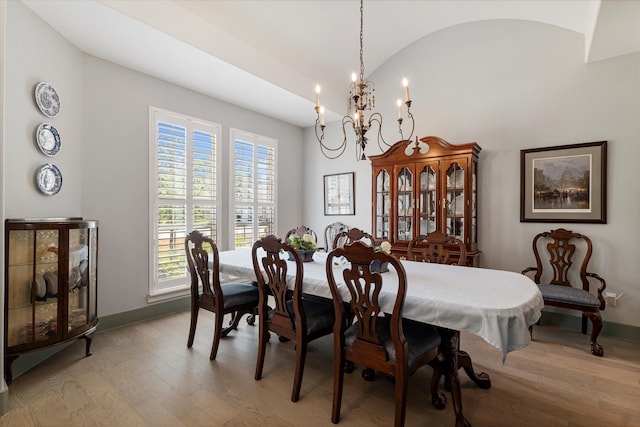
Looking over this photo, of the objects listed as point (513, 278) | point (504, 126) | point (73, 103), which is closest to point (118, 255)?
point (73, 103)

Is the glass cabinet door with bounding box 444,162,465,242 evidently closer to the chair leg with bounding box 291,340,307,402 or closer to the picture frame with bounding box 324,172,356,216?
the picture frame with bounding box 324,172,356,216

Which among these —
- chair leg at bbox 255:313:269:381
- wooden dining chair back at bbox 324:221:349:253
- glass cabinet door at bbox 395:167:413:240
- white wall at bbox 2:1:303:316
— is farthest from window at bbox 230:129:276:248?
chair leg at bbox 255:313:269:381

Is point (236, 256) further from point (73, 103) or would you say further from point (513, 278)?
point (513, 278)

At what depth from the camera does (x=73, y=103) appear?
2914 mm

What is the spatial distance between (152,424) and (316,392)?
100 centimetres

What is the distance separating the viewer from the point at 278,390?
2107mm

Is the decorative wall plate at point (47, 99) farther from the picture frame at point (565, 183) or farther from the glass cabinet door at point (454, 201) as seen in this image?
the picture frame at point (565, 183)

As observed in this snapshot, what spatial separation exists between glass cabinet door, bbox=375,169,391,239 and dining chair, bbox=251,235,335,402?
6.38 feet

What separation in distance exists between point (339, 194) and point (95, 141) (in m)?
3.27

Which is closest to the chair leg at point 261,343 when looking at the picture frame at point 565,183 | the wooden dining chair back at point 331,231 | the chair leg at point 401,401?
the chair leg at point 401,401

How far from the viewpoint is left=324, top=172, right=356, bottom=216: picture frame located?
4879 mm

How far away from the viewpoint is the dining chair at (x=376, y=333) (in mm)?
1581

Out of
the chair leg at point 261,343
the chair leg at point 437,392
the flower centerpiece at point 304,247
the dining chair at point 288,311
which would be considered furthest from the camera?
the flower centerpiece at point 304,247

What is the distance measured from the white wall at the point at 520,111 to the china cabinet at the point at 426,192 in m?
0.30
